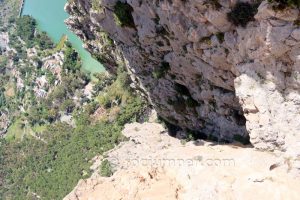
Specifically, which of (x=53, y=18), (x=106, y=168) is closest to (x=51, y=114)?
(x=53, y=18)

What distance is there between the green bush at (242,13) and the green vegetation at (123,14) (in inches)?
486

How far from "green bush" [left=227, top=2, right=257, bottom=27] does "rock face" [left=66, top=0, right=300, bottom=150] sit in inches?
14.9

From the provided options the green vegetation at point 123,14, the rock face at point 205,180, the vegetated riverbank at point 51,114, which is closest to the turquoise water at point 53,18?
the vegetated riverbank at point 51,114

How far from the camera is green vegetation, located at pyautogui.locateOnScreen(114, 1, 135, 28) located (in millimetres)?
37412

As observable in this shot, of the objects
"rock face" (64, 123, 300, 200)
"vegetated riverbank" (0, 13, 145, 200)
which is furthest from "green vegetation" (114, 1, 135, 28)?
"vegetated riverbank" (0, 13, 145, 200)

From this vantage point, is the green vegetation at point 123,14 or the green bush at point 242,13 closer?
the green bush at point 242,13

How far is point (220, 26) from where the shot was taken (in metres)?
29.1

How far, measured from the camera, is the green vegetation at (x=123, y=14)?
37.4 meters

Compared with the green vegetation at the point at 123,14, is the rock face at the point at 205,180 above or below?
below

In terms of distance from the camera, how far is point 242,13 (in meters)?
26.6

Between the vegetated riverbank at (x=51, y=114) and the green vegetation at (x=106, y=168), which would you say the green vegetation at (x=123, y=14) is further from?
the green vegetation at (x=106, y=168)

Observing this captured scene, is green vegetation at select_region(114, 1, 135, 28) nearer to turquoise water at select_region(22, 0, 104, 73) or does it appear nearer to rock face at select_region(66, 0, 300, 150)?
rock face at select_region(66, 0, 300, 150)

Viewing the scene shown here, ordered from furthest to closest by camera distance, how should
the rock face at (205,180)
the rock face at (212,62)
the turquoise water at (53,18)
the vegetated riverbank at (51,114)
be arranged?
the turquoise water at (53,18) → the vegetated riverbank at (51,114) → the rock face at (212,62) → the rock face at (205,180)

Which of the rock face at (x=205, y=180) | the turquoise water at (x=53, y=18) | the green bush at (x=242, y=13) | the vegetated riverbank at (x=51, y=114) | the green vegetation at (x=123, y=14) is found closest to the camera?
the rock face at (x=205, y=180)
